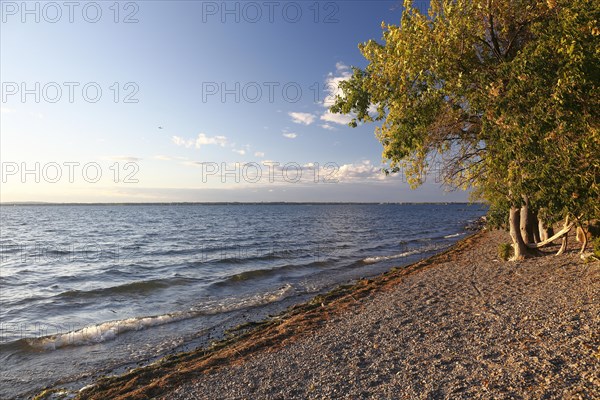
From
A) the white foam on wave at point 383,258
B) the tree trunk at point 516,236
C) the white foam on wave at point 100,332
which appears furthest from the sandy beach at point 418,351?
the white foam on wave at point 383,258

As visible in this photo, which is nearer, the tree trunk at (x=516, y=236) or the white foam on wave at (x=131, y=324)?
the white foam on wave at (x=131, y=324)

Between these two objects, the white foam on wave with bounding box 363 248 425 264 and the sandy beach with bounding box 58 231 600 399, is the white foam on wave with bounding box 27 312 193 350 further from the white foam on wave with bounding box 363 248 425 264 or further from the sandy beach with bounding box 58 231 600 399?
the white foam on wave with bounding box 363 248 425 264

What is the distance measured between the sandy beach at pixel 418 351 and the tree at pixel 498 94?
369 cm

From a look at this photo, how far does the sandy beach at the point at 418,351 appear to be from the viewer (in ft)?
23.0

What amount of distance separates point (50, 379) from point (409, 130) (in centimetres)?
1473

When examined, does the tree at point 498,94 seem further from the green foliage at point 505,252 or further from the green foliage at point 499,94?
the green foliage at point 505,252

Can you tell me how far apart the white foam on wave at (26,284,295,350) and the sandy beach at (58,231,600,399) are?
3710 millimetres

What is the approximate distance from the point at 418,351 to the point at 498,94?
764 centimetres

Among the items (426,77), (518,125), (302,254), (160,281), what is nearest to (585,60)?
(518,125)

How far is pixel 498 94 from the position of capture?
10.5 meters

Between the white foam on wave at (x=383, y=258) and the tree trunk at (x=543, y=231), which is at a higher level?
the tree trunk at (x=543, y=231)

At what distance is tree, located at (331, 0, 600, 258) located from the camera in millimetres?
8852

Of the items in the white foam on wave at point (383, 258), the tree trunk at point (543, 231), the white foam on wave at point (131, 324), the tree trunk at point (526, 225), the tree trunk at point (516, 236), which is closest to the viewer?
the white foam on wave at point (131, 324)

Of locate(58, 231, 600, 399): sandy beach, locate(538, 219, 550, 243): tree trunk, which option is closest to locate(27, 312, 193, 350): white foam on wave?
locate(58, 231, 600, 399): sandy beach
